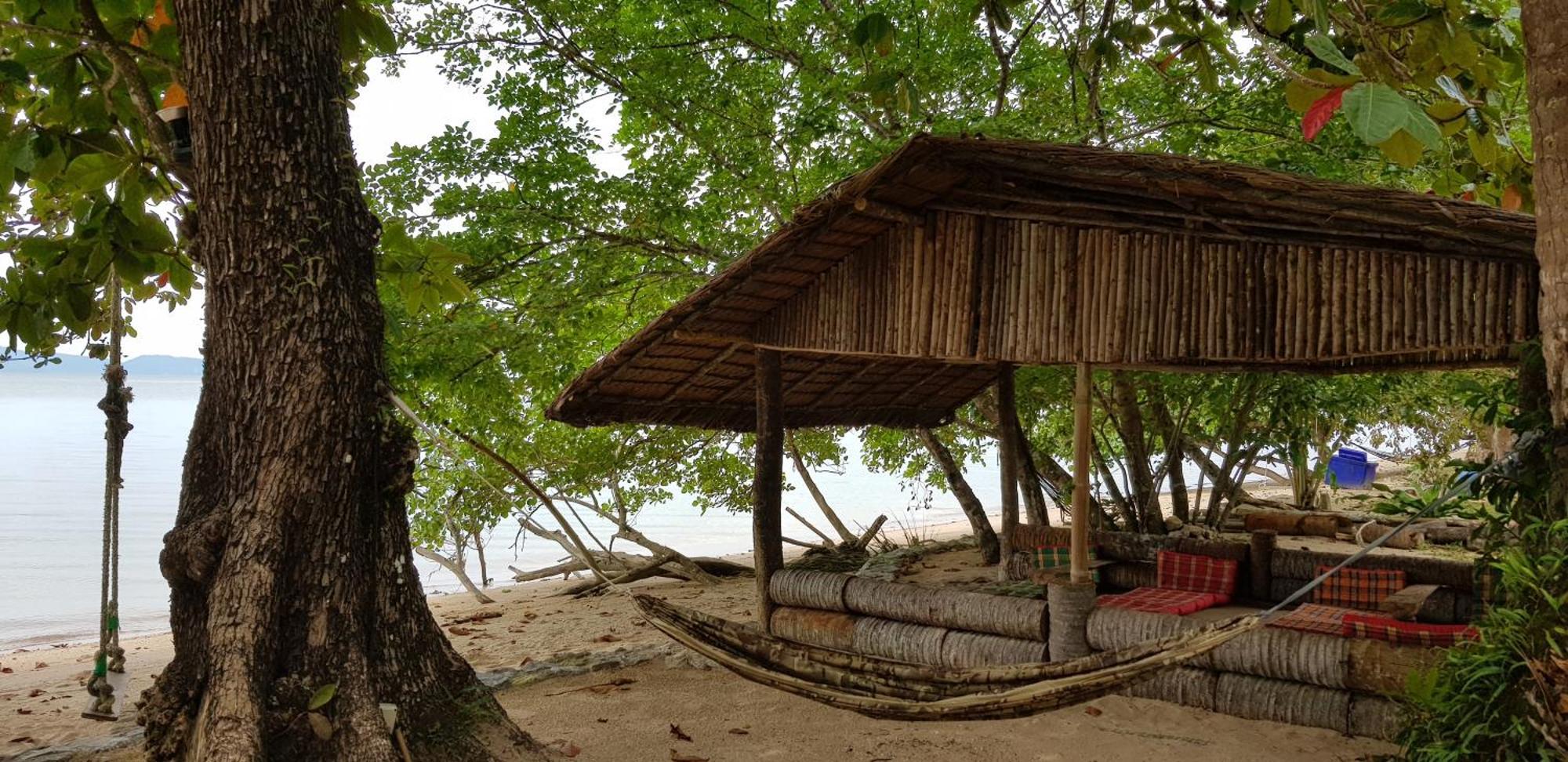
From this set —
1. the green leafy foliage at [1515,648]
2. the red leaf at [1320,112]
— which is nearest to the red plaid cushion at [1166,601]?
the green leafy foliage at [1515,648]

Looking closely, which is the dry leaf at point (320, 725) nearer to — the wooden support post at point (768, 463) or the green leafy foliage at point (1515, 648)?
the wooden support post at point (768, 463)

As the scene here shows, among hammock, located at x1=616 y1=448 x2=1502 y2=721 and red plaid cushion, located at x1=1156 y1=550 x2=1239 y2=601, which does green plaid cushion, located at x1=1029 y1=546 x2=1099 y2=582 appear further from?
hammock, located at x1=616 y1=448 x2=1502 y2=721

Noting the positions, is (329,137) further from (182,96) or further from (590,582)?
(590,582)

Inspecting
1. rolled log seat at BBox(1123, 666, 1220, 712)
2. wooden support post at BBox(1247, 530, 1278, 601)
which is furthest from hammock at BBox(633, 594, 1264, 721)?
wooden support post at BBox(1247, 530, 1278, 601)

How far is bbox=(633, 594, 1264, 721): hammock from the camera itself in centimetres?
274

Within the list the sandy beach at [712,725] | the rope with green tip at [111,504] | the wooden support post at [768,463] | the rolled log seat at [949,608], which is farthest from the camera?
the wooden support post at [768,463]

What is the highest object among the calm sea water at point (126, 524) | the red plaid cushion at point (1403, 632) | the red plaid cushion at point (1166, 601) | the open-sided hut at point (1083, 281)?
the open-sided hut at point (1083, 281)

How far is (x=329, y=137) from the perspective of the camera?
9.89 ft

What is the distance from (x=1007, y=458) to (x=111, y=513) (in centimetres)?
482

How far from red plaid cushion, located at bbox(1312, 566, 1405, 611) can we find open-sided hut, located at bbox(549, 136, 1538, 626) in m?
0.99

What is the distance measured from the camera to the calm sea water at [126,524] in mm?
12750

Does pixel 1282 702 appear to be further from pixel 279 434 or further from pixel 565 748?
pixel 279 434

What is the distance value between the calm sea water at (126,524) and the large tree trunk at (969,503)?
634 mm

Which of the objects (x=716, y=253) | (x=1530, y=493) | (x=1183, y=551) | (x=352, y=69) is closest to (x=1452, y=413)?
(x=1183, y=551)
